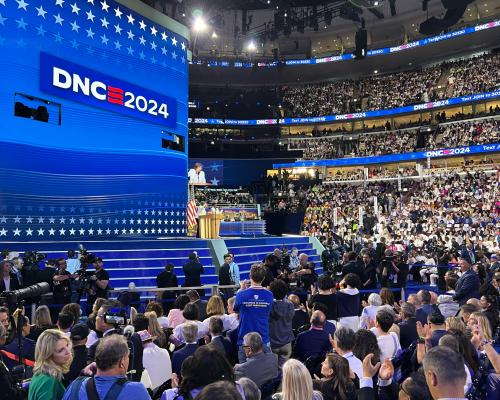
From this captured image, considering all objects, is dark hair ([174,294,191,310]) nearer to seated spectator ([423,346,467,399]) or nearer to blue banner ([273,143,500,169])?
seated spectator ([423,346,467,399])

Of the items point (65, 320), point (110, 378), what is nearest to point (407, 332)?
point (65, 320)

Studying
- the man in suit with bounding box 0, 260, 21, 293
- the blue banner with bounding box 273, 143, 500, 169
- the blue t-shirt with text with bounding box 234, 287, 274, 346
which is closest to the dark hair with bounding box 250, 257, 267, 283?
the blue t-shirt with text with bounding box 234, 287, 274, 346

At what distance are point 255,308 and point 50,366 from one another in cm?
282

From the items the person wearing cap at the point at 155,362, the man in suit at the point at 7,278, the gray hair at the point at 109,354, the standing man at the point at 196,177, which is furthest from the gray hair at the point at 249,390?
the standing man at the point at 196,177

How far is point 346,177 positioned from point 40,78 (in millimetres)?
30143

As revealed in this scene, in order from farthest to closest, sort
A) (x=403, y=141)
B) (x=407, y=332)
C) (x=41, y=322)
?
(x=403, y=141) < (x=407, y=332) < (x=41, y=322)

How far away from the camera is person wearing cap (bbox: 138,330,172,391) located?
4.90 meters

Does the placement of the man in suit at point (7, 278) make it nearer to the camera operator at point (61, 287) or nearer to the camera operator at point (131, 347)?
the camera operator at point (61, 287)

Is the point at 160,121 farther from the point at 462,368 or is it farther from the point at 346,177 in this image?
the point at 346,177

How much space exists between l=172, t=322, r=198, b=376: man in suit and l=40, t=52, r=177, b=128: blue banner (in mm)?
11008

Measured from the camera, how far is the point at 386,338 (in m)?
5.02

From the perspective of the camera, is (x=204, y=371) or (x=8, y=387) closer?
(x=204, y=371)

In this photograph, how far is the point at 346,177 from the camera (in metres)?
40.3

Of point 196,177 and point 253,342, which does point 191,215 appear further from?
point 253,342
